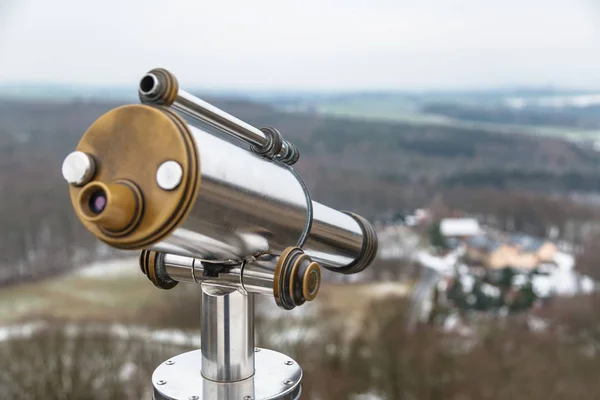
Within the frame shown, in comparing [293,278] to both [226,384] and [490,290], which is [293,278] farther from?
[490,290]

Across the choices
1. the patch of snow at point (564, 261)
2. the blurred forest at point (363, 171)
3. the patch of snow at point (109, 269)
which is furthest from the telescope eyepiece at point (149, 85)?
the patch of snow at point (564, 261)

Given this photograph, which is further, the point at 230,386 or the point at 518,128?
the point at 518,128

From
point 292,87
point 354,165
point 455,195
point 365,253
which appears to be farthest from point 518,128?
point 365,253

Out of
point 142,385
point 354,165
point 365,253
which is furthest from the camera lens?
point 354,165

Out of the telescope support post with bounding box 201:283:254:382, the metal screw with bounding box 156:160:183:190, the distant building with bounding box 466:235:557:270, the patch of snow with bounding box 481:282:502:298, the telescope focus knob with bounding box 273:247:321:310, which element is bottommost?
the patch of snow with bounding box 481:282:502:298

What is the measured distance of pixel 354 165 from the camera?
1.87 meters

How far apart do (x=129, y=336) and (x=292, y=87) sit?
2.97 ft

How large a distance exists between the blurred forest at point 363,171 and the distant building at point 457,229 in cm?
5

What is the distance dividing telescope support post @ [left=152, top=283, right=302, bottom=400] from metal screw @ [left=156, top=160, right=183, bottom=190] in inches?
5.0

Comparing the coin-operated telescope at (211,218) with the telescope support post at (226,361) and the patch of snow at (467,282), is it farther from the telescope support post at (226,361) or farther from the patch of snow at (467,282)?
the patch of snow at (467,282)

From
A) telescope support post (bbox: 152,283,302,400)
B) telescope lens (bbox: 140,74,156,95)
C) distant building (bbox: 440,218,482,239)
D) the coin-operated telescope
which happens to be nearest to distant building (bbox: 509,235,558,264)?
distant building (bbox: 440,218,482,239)

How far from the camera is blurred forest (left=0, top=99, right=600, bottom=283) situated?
1825mm

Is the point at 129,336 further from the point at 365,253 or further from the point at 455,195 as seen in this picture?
the point at 365,253

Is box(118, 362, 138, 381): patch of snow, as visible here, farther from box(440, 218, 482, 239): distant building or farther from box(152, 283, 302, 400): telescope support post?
box(152, 283, 302, 400): telescope support post
